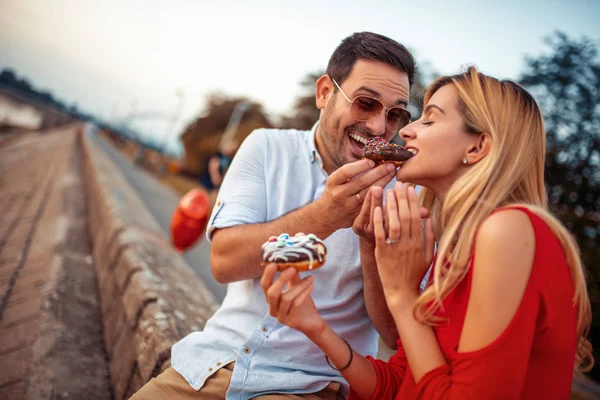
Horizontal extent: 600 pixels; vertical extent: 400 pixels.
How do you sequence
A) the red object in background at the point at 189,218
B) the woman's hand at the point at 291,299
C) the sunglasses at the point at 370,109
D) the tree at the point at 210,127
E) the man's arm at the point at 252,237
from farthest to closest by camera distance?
the tree at the point at 210,127 → the red object in background at the point at 189,218 → the sunglasses at the point at 370,109 → the man's arm at the point at 252,237 → the woman's hand at the point at 291,299

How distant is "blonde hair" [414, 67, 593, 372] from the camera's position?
143cm

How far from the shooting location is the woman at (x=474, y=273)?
1.22 meters

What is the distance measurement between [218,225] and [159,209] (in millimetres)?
12584

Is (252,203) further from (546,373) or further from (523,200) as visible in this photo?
(546,373)

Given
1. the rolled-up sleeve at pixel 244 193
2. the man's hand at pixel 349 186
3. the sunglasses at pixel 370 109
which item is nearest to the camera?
the man's hand at pixel 349 186

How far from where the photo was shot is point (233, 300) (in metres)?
2.17

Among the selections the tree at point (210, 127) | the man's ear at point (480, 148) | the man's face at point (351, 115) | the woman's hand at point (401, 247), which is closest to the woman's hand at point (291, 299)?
the woman's hand at point (401, 247)

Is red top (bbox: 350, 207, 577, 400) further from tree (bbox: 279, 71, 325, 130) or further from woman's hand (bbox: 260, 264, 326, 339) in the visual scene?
tree (bbox: 279, 71, 325, 130)

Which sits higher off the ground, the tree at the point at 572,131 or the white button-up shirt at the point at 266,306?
the tree at the point at 572,131

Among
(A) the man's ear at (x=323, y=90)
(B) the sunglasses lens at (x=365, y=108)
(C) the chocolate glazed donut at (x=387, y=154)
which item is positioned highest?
(A) the man's ear at (x=323, y=90)

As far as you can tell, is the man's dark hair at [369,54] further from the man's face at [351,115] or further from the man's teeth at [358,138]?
the man's teeth at [358,138]

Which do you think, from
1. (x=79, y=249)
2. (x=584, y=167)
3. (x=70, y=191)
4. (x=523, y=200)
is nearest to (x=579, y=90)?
(x=584, y=167)

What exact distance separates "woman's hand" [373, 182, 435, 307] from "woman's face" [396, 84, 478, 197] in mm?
257

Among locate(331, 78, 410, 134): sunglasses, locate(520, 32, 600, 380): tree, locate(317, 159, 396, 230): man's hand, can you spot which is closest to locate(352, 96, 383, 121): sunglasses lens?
locate(331, 78, 410, 134): sunglasses
